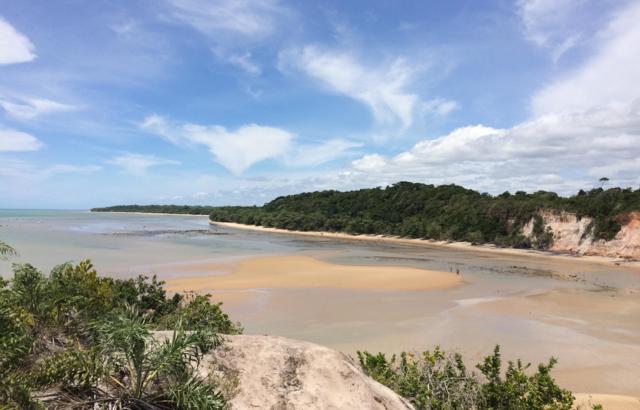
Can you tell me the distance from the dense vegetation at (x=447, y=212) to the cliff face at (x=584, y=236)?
0.75 metres

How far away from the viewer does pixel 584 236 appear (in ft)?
187

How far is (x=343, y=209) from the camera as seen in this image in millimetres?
106562

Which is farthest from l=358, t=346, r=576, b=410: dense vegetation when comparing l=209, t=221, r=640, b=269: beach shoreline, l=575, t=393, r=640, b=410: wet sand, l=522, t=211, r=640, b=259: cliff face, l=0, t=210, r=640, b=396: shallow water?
l=522, t=211, r=640, b=259: cliff face

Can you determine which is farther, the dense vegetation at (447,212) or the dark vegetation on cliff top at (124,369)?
the dense vegetation at (447,212)

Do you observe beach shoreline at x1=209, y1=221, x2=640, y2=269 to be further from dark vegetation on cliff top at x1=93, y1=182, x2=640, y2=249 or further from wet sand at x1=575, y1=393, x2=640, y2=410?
wet sand at x1=575, y1=393, x2=640, y2=410

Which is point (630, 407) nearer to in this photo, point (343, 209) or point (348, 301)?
point (348, 301)

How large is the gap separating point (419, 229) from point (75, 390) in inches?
2959

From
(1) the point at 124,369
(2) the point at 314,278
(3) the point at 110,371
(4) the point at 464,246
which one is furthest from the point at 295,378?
(4) the point at 464,246

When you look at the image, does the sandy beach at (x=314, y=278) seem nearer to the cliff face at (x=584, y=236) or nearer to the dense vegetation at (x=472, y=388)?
the dense vegetation at (x=472, y=388)

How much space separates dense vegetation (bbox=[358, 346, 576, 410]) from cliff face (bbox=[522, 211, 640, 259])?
173 ft

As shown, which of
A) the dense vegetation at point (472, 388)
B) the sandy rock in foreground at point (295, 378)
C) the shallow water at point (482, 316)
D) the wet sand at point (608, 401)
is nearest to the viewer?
the sandy rock in foreground at point (295, 378)

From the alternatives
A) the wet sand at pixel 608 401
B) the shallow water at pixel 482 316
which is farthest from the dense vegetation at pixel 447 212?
the wet sand at pixel 608 401

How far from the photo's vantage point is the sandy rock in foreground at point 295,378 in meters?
6.12

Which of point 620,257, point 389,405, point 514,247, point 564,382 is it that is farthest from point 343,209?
point 389,405
